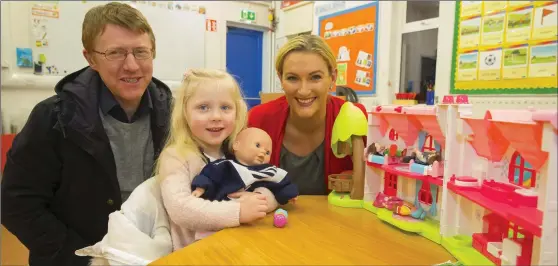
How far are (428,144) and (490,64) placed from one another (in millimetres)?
1973

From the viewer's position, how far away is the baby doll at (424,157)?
1.02 metres

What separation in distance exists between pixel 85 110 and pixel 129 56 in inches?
10.0

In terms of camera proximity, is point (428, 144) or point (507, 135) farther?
point (428, 144)

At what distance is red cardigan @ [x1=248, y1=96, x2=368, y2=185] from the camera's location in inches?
60.4

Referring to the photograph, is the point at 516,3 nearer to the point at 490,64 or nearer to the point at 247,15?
the point at 490,64

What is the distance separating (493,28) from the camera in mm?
2650

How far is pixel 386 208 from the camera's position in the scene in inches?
45.0

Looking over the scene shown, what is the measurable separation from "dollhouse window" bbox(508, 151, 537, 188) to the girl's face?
2.48 feet

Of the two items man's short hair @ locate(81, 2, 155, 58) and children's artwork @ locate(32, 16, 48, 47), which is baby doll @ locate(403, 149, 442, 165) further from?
children's artwork @ locate(32, 16, 48, 47)

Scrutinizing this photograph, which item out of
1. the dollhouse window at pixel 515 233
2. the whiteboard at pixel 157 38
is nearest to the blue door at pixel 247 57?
the whiteboard at pixel 157 38

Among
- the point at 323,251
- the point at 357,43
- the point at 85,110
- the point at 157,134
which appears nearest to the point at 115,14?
the point at 85,110

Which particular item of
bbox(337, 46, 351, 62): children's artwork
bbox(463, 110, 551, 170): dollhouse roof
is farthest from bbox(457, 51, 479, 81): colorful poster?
bbox(463, 110, 551, 170): dollhouse roof

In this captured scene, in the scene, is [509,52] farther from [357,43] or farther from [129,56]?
[129,56]

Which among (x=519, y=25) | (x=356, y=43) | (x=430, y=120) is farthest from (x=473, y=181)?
(x=356, y=43)
